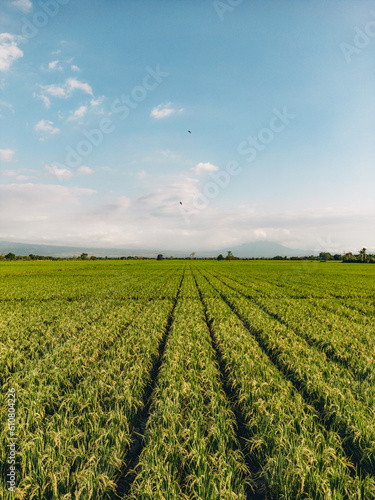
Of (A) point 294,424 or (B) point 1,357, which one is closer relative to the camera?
(A) point 294,424

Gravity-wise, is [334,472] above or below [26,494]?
above

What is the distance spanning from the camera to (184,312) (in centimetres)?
1600

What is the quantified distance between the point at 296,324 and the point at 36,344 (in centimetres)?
1315

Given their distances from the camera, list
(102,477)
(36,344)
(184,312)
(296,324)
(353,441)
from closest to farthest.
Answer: (102,477) < (353,441) < (36,344) < (296,324) < (184,312)

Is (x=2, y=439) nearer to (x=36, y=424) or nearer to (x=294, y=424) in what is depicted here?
(x=36, y=424)

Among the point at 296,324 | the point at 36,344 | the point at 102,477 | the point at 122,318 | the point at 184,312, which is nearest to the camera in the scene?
the point at 102,477

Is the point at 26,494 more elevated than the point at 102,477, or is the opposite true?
the point at 102,477

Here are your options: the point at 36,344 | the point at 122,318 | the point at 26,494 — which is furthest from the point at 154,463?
the point at 122,318

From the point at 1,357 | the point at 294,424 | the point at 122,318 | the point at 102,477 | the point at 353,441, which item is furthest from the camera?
the point at 122,318

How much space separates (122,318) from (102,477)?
1115 cm

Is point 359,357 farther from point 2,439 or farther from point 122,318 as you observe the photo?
point 122,318

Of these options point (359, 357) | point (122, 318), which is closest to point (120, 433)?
point (359, 357)

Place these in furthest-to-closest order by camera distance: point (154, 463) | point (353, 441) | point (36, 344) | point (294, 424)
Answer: point (36, 344) → point (294, 424) → point (353, 441) → point (154, 463)

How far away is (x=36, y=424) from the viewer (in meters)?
5.23
